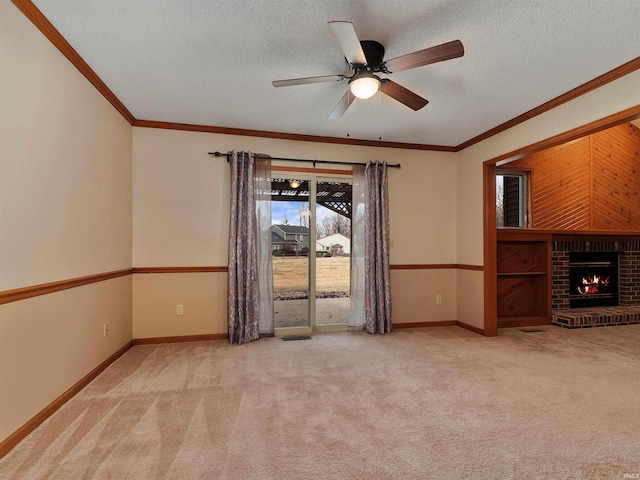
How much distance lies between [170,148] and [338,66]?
2302 mm

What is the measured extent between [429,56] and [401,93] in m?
0.54

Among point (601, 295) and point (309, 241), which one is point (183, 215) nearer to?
point (309, 241)

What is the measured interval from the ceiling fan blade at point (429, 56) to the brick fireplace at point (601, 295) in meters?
4.32

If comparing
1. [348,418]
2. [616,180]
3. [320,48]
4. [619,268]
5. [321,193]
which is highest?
[320,48]

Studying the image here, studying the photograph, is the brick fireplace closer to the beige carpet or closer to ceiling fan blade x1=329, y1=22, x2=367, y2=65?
the beige carpet

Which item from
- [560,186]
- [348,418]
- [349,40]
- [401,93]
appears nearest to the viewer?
[349,40]

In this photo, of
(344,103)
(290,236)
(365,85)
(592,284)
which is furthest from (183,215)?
→ (592,284)

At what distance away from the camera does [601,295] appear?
5.57 m

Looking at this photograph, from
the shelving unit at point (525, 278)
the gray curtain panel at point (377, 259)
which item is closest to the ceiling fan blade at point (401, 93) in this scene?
the gray curtain panel at point (377, 259)

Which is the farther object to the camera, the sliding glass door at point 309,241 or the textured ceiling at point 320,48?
the sliding glass door at point 309,241

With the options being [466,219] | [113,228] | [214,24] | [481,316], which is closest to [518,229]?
[466,219]

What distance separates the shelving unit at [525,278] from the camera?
4.98 meters

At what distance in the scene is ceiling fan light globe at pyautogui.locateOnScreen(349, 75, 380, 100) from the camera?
2.31 meters

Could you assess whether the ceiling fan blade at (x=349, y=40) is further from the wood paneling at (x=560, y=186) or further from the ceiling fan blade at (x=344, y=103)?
the wood paneling at (x=560, y=186)
